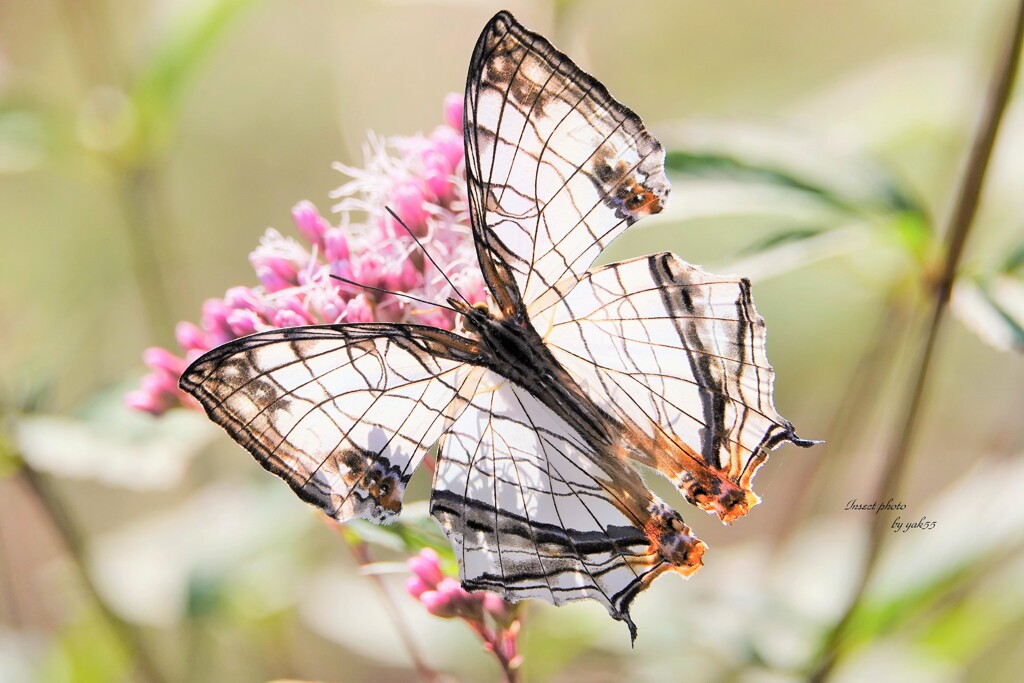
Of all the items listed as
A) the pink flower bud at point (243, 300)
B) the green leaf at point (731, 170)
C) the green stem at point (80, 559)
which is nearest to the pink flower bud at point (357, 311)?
the pink flower bud at point (243, 300)

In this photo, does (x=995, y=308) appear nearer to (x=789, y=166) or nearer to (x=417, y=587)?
(x=789, y=166)

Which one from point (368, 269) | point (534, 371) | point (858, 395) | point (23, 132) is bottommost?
point (534, 371)

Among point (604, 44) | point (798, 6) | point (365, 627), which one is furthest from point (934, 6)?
point (365, 627)

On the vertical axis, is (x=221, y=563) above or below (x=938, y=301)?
below

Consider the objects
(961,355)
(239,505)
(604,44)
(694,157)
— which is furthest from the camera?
(604,44)

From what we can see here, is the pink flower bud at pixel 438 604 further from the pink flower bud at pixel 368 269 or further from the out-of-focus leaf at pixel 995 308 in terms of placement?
the out-of-focus leaf at pixel 995 308

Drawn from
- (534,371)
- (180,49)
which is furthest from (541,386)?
(180,49)

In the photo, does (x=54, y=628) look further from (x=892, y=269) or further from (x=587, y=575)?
(x=892, y=269)
